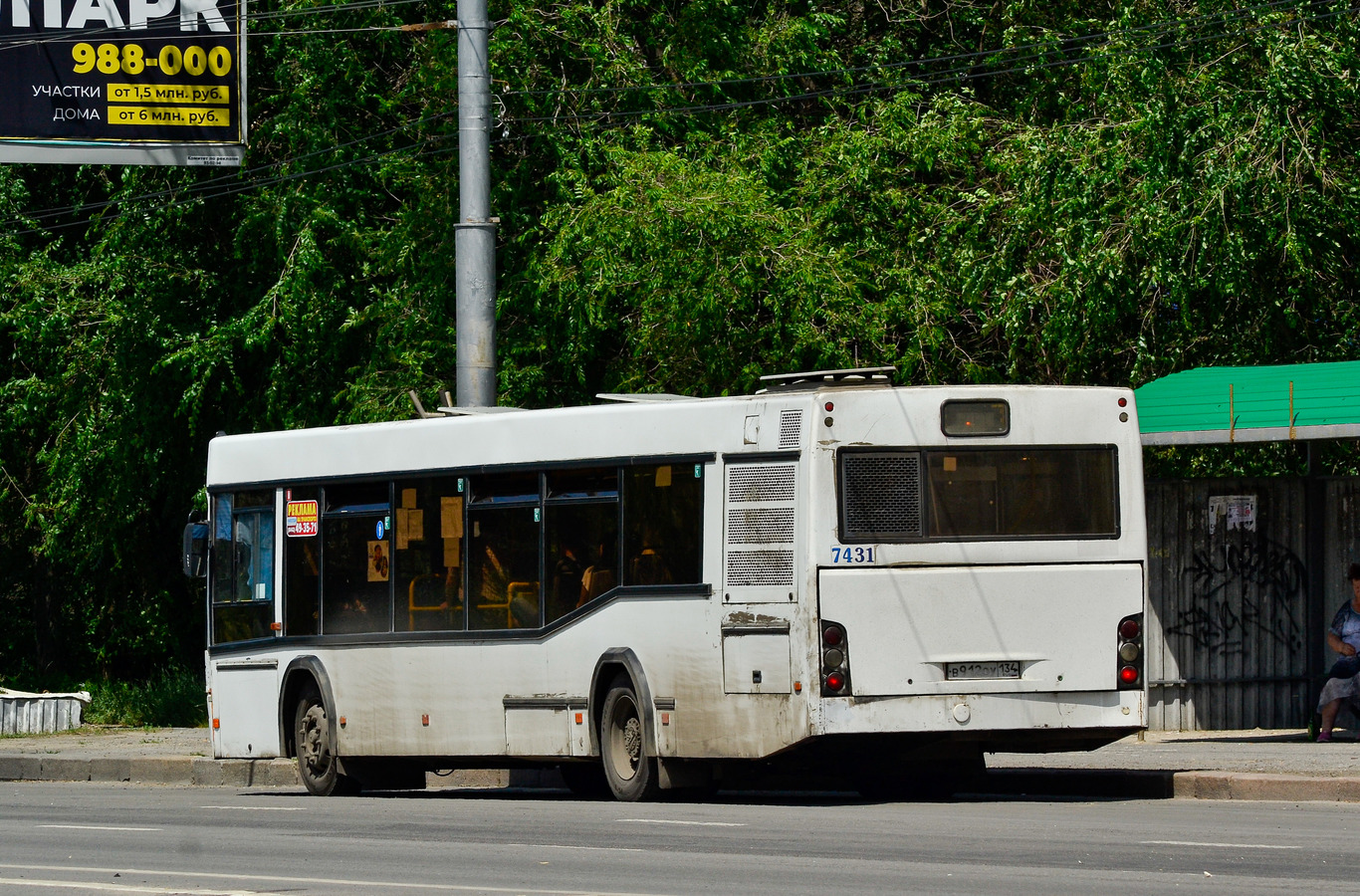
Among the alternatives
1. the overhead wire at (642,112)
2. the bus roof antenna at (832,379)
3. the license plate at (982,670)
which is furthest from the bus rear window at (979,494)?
the overhead wire at (642,112)

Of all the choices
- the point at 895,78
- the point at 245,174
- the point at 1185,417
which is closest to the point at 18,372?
the point at 245,174

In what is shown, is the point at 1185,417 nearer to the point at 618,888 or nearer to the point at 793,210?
the point at 793,210

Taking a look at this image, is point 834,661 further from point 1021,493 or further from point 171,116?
point 171,116

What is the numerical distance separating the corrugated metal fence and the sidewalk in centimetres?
32

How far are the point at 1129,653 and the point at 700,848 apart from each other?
398 centimetres

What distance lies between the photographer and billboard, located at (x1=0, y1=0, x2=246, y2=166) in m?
20.9

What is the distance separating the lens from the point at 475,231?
19.2m

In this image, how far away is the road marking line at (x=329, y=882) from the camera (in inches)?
376

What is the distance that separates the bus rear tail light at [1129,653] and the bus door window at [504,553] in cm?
412

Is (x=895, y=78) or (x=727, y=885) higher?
(x=895, y=78)

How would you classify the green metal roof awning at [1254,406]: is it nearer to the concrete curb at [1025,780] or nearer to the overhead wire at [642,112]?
the concrete curb at [1025,780]

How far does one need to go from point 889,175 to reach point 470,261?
240 inches

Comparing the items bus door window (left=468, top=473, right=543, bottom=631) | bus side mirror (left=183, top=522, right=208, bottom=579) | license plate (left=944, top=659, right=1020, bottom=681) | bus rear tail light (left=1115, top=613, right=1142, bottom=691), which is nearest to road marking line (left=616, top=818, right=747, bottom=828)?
license plate (left=944, top=659, right=1020, bottom=681)

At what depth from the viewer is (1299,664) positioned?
1925 cm
